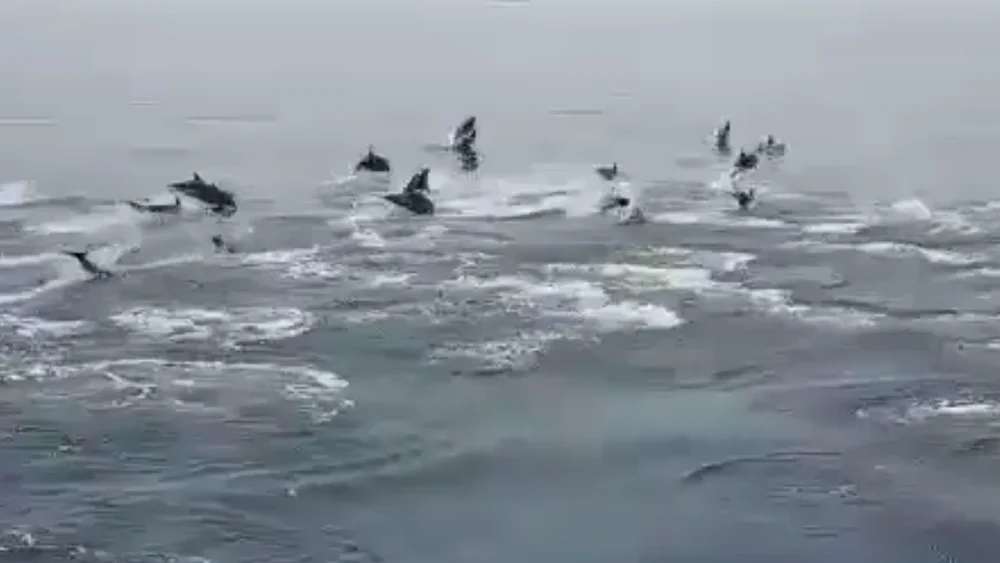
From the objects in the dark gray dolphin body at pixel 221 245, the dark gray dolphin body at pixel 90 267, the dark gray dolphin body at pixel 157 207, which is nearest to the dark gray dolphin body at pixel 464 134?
the dark gray dolphin body at pixel 157 207

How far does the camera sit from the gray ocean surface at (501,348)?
17641 millimetres

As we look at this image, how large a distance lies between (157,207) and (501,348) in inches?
530

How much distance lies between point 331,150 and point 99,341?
22.8 meters

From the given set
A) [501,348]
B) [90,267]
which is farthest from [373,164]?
[501,348]

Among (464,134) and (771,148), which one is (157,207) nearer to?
(464,134)

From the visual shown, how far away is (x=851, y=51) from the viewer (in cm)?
9431

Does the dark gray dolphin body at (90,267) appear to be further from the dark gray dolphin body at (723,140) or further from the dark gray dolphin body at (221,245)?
the dark gray dolphin body at (723,140)

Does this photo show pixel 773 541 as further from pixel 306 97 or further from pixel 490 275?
pixel 306 97

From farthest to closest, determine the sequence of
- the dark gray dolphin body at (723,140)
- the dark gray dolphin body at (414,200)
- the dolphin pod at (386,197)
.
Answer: the dark gray dolphin body at (723,140)
the dark gray dolphin body at (414,200)
the dolphin pod at (386,197)

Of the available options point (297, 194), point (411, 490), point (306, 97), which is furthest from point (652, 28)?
point (411, 490)

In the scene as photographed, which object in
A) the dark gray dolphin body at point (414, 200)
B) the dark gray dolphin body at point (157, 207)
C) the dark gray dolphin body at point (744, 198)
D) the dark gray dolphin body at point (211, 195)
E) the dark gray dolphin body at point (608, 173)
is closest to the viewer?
the dark gray dolphin body at point (157, 207)

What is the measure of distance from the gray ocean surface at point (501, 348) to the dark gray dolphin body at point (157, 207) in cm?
32

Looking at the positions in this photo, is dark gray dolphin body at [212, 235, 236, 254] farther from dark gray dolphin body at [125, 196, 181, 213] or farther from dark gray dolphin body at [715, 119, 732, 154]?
dark gray dolphin body at [715, 119, 732, 154]

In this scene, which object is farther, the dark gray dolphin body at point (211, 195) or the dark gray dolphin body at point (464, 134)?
the dark gray dolphin body at point (464, 134)
